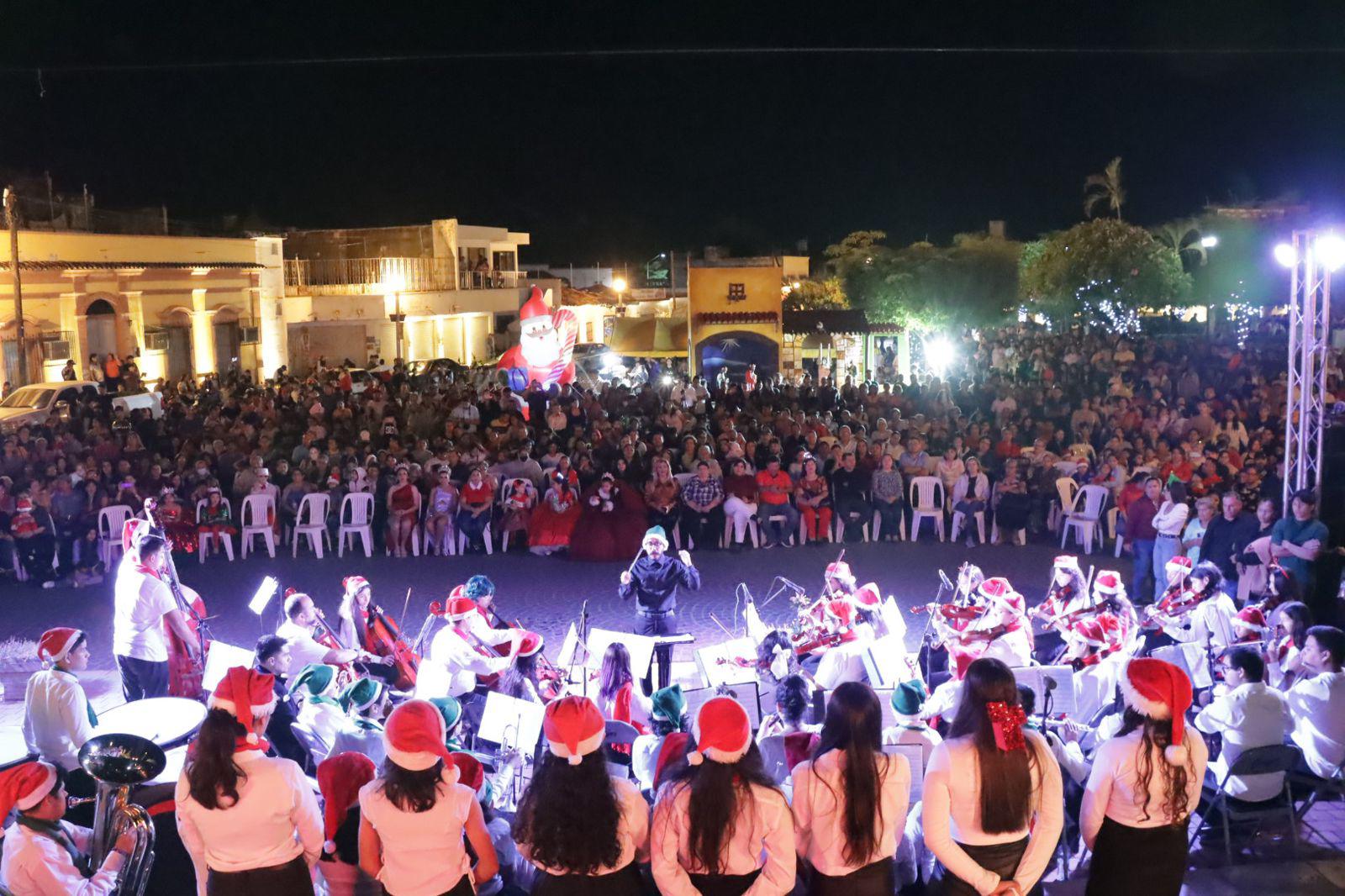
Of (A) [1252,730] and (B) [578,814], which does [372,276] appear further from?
(B) [578,814]

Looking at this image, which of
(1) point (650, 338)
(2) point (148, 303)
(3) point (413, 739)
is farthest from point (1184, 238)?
(3) point (413, 739)

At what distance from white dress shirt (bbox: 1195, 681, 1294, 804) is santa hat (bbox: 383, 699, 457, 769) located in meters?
3.84

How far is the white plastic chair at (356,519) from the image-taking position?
12867 mm

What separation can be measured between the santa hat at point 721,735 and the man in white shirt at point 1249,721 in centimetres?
299

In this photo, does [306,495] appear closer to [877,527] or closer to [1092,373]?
[877,527]

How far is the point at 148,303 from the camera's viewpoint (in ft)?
92.0

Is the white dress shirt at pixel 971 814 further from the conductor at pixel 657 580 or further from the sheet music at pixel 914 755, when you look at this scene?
the conductor at pixel 657 580

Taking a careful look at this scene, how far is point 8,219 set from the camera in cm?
2300

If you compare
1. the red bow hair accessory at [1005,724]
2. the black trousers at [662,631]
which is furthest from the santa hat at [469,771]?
the black trousers at [662,631]

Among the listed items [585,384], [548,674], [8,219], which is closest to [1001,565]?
[548,674]

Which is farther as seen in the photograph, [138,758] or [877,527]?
[877,527]

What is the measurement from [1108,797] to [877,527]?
8958mm

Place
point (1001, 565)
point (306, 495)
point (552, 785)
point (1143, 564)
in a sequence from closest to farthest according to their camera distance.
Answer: point (552, 785) → point (1143, 564) → point (1001, 565) → point (306, 495)

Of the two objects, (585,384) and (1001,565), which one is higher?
(585,384)
